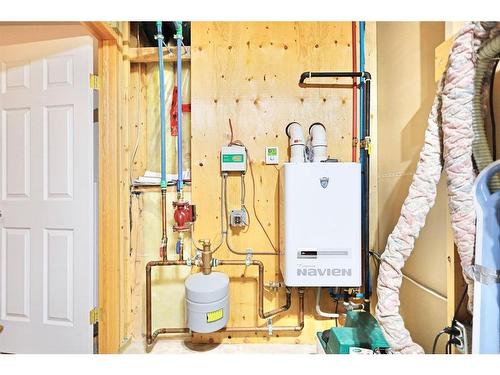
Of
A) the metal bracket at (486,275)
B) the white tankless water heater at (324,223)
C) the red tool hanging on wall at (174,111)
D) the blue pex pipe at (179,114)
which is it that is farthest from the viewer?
the red tool hanging on wall at (174,111)

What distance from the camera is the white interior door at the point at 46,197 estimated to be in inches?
53.9

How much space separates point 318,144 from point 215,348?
1.35 metres

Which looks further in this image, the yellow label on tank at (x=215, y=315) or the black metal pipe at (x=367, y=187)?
the black metal pipe at (x=367, y=187)

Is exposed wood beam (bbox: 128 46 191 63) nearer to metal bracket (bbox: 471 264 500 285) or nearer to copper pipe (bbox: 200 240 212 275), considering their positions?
copper pipe (bbox: 200 240 212 275)

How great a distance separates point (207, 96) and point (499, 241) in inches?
56.8

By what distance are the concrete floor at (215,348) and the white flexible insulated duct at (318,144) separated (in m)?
1.13

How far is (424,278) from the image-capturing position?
1.11m

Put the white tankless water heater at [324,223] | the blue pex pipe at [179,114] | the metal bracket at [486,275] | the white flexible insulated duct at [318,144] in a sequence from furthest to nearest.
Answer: the blue pex pipe at [179,114] < the white flexible insulated duct at [318,144] < the white tankless water heater at [324,223] < the metal bracket at [486,275]

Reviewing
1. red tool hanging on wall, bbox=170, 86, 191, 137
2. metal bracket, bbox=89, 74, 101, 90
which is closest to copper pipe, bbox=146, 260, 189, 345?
red tool hanging on wall, bbox=170, 86, 191, 137

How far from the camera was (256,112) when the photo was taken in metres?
1.47

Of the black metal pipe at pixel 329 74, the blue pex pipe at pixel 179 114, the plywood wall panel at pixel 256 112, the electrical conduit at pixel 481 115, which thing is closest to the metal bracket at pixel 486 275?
the electrical conduit at pixel 481 115

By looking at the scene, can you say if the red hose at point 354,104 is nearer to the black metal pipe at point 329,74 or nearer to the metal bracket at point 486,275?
the black metal pipe at point 329,74
